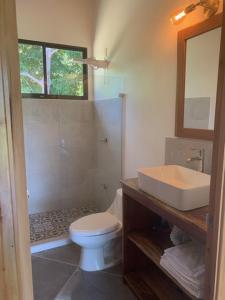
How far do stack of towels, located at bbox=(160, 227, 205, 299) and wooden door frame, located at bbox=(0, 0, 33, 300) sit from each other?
77 centimetres

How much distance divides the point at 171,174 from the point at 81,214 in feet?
5.96

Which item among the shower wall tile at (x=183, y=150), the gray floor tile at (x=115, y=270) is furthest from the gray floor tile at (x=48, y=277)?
the shower wall tile at (x=183, y=150)

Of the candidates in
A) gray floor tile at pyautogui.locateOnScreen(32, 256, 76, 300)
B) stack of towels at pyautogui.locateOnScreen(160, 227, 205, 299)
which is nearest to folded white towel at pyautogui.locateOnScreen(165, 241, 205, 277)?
stack of towels at pyautogui.locateOnScreen(160, 227, 205, 299)

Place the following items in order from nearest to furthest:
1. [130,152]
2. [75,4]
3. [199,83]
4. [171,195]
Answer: [171,195] < [199,83] < [130,152] < [75,4]

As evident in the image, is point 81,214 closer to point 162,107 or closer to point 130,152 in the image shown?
point 130,152

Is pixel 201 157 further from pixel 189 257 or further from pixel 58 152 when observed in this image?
pixel 58 152

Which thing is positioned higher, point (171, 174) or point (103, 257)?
point (171, 174)

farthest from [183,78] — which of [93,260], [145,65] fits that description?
[93,260]

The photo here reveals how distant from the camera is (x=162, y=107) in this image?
2070 millimetres

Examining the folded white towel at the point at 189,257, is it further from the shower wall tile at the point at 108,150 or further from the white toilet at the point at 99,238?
the shower wall tile at the point at 108,150

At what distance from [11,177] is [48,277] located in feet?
4.93

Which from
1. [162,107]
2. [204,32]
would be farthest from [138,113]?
[204,32]

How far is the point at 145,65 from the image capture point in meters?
2.24

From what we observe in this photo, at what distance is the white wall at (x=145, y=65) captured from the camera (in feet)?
6.42
